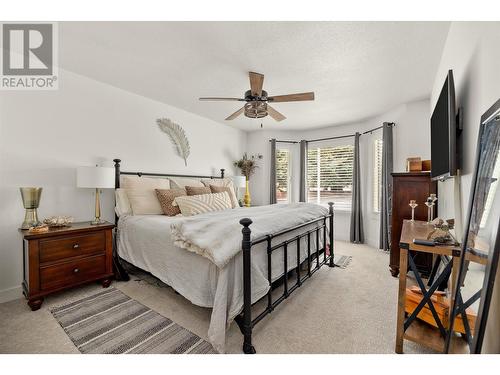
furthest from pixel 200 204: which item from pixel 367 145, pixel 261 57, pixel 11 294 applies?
pixel 367 145

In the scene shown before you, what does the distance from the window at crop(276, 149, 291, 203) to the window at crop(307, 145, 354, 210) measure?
495mm

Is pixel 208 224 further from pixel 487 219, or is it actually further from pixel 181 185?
pixel 181 185

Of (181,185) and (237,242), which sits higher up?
(181,185)

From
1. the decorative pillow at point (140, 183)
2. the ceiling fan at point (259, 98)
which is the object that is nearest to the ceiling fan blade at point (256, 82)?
the ceiling fan at point (259, 98)

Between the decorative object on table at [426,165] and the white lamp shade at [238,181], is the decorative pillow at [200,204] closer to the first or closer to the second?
the white lamp shade at [238,181]

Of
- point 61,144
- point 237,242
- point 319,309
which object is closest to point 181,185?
point 61,144

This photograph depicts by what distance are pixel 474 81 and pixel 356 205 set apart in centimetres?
341

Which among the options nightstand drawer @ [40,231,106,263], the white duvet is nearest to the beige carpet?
the white duvet

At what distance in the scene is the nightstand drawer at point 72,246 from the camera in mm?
2124

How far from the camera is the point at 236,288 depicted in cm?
157

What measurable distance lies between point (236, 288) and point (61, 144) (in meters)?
2.67

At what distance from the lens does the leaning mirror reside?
803 millimetres

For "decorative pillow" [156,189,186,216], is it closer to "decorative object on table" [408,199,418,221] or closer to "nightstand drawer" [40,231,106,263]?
"nightstand drawer" [40,231,106,263]
